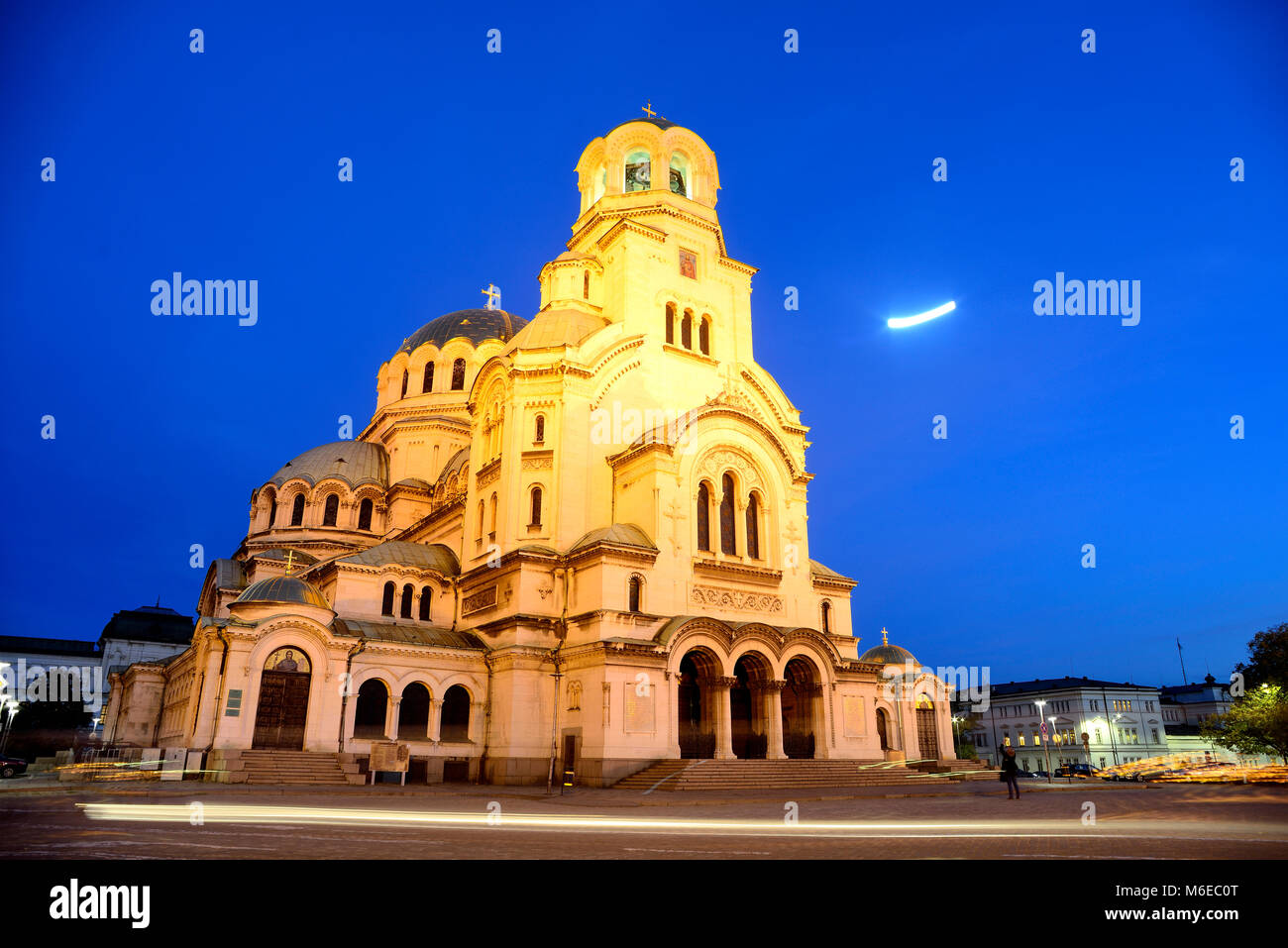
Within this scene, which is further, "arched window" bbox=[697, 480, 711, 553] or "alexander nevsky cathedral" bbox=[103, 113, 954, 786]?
"arched window" bbox=[697, 480, 711, 553]

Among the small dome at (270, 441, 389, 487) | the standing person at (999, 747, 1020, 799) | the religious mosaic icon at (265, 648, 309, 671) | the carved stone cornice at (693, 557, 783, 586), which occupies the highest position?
the small dome at (270, 441, 389, 487)

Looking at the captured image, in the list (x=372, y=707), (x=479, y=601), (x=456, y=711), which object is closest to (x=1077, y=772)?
(x=479, y=601)

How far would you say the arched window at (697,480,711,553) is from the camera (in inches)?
1372

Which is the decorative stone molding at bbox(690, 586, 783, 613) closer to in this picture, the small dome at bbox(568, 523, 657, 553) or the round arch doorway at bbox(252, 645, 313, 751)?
the small dome at bbox(568, 523, 657, 553)

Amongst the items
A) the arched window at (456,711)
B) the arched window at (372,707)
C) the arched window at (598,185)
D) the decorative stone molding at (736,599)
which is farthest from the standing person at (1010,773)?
the arched window at (598,185)

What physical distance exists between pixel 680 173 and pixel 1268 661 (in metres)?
40.2

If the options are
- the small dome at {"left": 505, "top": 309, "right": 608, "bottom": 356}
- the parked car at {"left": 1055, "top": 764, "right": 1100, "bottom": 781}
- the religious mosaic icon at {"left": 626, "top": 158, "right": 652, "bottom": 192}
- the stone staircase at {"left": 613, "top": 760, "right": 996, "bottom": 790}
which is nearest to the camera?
the stone staircase at {"left": 613, "top": 760, "right": 996, "bottom": 790}

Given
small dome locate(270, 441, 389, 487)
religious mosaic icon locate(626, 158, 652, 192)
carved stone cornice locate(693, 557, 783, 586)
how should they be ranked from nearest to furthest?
carved stone cornice locate(693, 557, 783, 586) → religious mosaic icon locate(626, 158, 652, 192) → small dome locate(270, 441, 389, 487)

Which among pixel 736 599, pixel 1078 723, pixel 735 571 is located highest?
pixel 735 571

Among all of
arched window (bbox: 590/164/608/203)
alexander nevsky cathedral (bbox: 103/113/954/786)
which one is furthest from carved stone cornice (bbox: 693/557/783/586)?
arched window (bbox: 590/164/608/203)

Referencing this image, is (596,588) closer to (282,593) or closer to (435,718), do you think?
(435,718)

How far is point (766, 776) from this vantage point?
93.8 ft

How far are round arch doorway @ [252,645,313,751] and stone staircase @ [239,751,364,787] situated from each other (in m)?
1.65
